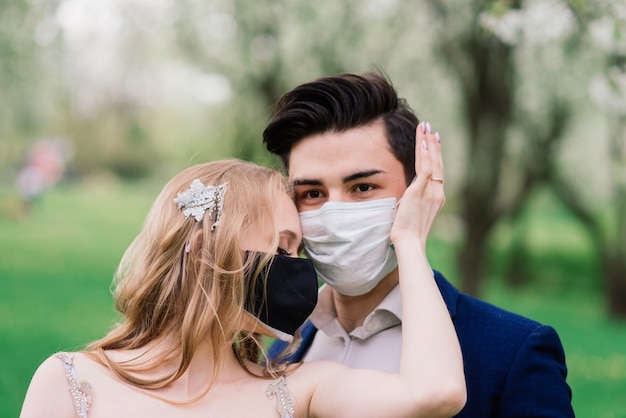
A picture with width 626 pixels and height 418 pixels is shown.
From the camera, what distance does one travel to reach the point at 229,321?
280 centimetres

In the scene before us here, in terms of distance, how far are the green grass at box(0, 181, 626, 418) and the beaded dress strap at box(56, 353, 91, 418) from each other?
4.55 metres

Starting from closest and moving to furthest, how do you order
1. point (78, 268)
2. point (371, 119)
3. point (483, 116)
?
point (371, 119)
point (483, 116)
point (78, 268)

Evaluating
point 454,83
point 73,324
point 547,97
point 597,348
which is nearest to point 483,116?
point 454,83

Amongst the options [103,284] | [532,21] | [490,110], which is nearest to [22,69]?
[103,284]

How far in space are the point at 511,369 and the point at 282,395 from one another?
80 centimetres

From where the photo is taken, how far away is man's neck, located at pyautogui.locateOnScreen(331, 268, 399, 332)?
318cm

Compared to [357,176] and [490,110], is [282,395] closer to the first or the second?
[357,176]

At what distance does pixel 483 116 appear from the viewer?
11625 millimetres

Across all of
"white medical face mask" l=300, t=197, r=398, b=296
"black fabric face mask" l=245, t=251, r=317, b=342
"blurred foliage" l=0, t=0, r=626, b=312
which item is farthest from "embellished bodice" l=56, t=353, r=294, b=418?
"blurred foliage" l=0, t=0, r=626, b=312

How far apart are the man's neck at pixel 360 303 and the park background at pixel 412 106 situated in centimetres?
395

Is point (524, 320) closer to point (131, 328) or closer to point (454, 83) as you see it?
point (131, 328)

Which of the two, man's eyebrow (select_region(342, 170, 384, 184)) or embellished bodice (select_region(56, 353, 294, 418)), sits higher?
man's eyebrow (select_region(342, 170, 384, 184))

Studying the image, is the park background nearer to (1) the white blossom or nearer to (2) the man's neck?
(1) the white blossom

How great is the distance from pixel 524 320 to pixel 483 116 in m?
9.14
